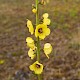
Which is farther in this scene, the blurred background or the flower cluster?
the blurred background

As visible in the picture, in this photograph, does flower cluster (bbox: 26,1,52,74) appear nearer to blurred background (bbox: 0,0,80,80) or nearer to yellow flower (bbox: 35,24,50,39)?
yellow flower (bbox: 35,24,50,39)

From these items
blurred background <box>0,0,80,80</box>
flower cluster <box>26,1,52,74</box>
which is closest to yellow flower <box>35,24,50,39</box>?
A: flower cluster <box>26,1,52,74</box>

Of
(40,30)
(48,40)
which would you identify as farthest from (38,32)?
(48,40)

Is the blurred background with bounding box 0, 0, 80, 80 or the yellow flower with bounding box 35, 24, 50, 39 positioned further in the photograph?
the blurred background with bounding box 0, 0, 80, 80

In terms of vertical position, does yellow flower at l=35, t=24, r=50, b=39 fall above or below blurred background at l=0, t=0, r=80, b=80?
below

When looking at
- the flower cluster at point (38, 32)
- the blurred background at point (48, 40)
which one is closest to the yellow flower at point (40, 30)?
the flower cluster at point (38, 32)

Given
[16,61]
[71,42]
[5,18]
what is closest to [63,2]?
[5,18]

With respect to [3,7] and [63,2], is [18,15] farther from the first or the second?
[63,2]

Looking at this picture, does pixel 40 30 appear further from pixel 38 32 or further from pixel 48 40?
pixel 48 40

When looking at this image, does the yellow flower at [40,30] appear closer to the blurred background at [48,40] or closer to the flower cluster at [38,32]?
the flower cluster at [38,32]
